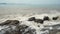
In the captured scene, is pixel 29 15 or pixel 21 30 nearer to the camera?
pixel 21 30

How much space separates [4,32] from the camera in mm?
3326

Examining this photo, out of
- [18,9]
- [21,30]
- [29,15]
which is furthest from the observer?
[18,9]

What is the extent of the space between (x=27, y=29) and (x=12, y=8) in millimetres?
1672

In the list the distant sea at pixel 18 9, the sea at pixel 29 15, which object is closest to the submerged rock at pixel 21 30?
the sea at pixel 29 15

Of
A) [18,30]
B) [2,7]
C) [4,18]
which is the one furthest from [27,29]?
[2,7]

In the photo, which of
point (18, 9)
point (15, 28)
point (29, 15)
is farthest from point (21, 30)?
point (18, 9)

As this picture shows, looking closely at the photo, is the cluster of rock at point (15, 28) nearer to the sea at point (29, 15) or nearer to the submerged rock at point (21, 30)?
the submerged rock at point (21, 30)

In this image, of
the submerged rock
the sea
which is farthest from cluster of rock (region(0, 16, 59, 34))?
the sea

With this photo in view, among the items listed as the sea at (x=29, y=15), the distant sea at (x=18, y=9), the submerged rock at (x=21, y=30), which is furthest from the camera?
the distant sea at (x=18, y=9)

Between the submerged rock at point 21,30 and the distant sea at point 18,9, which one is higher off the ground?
the distant sea at point 18,9

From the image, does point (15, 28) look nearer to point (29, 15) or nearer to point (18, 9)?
point (29, 15)

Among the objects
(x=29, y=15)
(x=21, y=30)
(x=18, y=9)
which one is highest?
(x=18, y=9)

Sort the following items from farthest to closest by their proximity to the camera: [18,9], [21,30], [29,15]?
[18,9], [29,15], [21,30]

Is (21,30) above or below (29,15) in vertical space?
below
